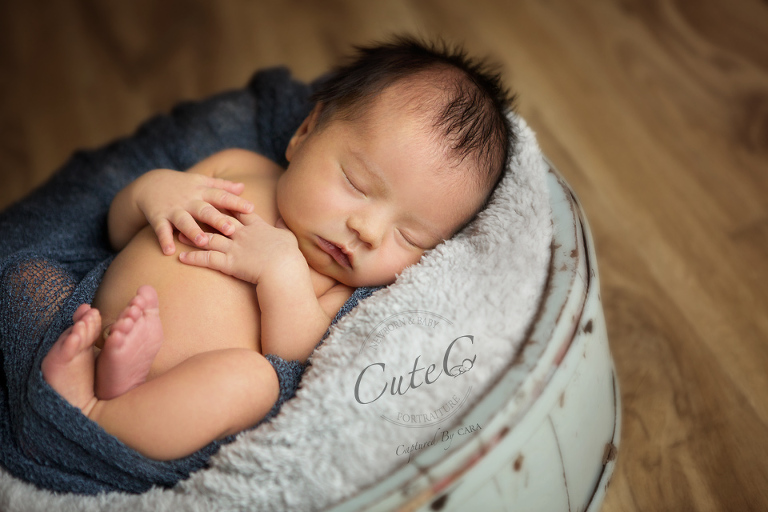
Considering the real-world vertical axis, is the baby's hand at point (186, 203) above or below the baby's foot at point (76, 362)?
above

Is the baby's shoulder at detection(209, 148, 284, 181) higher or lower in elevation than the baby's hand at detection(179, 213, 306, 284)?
higher

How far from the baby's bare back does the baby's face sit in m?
0.12

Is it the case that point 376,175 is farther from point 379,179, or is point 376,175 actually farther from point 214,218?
point 214,218

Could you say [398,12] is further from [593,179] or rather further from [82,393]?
[82,393]

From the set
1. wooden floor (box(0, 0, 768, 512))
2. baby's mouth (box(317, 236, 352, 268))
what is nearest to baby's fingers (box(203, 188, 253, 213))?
baby's mouth (box(317, 236, 352, 268))

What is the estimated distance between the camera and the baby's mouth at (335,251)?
0.88 meters

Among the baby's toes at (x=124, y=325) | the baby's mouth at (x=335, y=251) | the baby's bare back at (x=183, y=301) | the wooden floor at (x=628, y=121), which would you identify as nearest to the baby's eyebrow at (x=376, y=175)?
the baby's mouth at (x=335, y=251)

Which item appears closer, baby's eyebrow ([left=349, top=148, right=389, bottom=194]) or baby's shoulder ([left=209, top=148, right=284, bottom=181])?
baby's eyebrow ([left=349, top=148, right=389, bottom=194])

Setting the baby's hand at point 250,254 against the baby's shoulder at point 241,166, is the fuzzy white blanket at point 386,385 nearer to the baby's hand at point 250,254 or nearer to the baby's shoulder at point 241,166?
the baby's hand at point 250,254

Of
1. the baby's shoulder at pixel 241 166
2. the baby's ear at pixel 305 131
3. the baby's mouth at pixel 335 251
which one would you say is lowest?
the baby's mouth at pixel 335 251

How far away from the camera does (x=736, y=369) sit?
1.09 metres

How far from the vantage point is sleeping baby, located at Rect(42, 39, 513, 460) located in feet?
2.56

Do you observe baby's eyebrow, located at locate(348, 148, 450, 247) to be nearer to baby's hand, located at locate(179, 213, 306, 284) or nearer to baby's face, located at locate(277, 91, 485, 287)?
baby's face, located at locate(277, 91, 485, 287)

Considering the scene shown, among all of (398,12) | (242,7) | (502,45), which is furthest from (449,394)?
(242,7)
